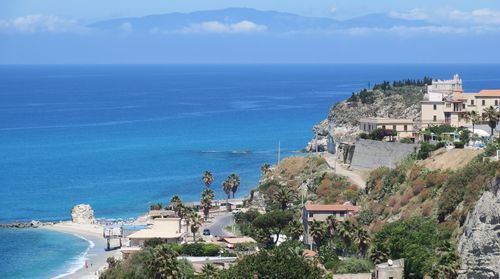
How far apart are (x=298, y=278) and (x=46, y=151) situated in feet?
338

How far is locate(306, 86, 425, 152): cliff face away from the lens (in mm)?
116688

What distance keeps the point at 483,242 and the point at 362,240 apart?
24.8 ft

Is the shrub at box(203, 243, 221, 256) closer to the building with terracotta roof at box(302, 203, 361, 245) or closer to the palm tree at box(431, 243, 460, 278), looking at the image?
the building with terracotta roof at box(302, 203, 361, 245)

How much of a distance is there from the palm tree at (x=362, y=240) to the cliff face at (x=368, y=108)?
6019 cm

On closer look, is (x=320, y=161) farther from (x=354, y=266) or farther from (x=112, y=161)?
(x=112, y=161)

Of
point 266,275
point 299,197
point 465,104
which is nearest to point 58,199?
point 299,197

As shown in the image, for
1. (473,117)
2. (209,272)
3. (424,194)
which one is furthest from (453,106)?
(209,272)

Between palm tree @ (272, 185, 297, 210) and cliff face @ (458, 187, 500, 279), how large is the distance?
25.2 m

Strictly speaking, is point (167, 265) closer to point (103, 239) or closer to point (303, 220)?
point (303, 220)

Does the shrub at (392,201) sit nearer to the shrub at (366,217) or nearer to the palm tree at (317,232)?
the shrub at (366,217)

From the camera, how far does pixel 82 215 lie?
290 ft

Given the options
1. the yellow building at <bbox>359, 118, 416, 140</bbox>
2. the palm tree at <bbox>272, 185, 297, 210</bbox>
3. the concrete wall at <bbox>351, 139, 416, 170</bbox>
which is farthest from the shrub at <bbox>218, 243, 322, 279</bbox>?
the yellow building at <bbox>359, 118, 416, 140</bbox>

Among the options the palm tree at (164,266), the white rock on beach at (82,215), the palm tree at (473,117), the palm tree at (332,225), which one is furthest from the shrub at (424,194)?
the white rock on beach at (82,215)

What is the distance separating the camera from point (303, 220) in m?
65.3
